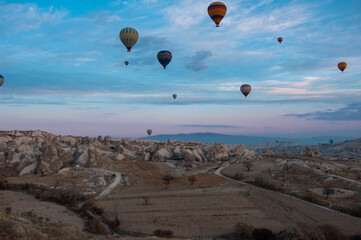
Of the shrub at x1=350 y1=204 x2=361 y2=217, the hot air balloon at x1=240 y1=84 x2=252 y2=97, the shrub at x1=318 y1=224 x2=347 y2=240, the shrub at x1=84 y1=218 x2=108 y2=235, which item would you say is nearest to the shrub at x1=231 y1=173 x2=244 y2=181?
the shrub at x1=350 y1=204 x2=361 y2=217

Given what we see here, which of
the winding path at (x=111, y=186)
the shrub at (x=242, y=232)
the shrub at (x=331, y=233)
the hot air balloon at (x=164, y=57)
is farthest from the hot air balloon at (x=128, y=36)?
the shrub at (x=331, y=233)

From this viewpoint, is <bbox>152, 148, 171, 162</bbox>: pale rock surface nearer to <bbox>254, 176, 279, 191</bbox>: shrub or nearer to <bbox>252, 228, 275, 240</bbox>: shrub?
<bbox>254, 176, 279, 191</bbox>: shrub

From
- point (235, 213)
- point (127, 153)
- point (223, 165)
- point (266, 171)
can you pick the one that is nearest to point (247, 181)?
point (266, 171)

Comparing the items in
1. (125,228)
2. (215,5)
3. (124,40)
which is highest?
(215,5)

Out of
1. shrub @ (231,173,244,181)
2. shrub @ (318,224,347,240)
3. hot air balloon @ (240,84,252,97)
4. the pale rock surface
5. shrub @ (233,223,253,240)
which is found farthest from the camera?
the pale rock surface

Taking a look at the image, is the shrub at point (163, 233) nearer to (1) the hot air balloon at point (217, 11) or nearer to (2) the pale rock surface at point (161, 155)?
(1) the hot air balloon at point (217, 11)

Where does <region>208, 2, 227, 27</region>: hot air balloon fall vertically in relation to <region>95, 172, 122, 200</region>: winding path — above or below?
above

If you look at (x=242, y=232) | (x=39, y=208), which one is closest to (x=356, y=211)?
(x=242, y=232)

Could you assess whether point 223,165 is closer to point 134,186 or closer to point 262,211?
point 134,186
